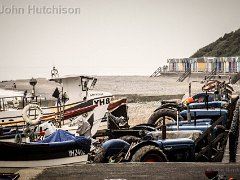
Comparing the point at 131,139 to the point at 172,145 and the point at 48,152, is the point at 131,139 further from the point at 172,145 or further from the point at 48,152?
the point at 48,152

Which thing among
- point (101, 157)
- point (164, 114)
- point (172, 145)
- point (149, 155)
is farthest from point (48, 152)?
point (164, 114)

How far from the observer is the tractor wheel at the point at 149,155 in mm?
11734

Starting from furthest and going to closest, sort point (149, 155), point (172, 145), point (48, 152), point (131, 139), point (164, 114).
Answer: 1. point (164, 114)
2. point (48, 152)
3. point (131, 139)
4. point (172, 145)
5. point (149, 155)

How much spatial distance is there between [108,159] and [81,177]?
148cm

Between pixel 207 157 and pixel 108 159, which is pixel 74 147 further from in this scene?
pixel 207 157

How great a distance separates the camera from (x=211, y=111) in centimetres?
1664

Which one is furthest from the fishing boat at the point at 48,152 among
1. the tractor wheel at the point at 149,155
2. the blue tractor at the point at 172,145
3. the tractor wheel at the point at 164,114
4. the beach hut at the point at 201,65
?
the beach hut at the point at 201,65

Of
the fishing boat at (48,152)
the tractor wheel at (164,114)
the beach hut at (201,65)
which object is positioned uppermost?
→ the beach hut at (201,65)

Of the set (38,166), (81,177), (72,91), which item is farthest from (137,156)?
(72,91)

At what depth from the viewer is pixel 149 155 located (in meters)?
11.9

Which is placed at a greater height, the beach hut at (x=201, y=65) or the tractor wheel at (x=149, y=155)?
the beach hut at (x=201, y=65)

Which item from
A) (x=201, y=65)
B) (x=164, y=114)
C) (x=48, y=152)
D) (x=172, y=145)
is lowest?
(x=48, y=152)

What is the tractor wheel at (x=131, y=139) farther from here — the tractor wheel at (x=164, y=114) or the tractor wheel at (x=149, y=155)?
the tractor wheel at (x=164, y=114)

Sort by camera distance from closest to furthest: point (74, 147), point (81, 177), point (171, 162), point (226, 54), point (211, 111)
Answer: point (81, 177) < point (171, 162) < point (74, 147) < point (211, 111) < point (226, 54)
